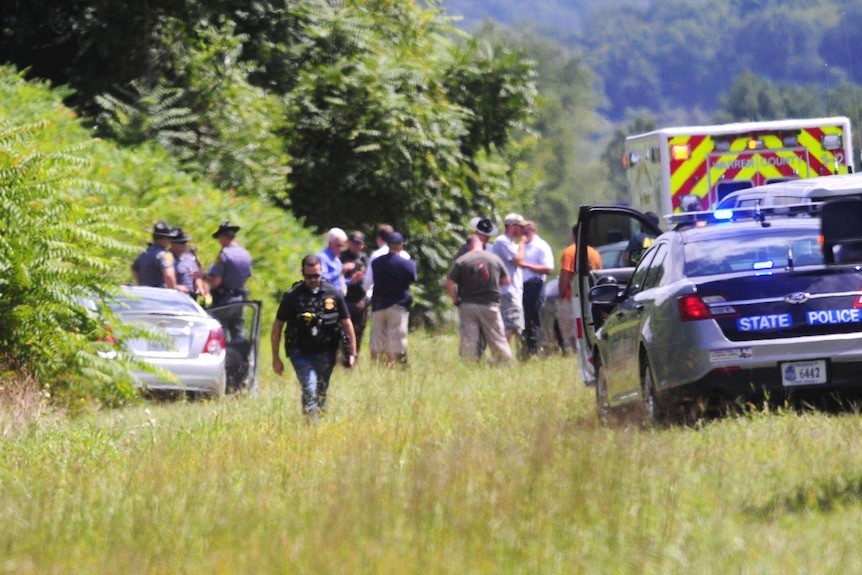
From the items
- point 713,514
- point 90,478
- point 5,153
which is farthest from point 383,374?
point 713,514

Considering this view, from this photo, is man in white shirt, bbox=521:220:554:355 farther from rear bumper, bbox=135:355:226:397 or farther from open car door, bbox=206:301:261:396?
rear bumper, bbox=135:355:226:397

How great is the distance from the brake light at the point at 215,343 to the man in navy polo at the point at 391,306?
302cm

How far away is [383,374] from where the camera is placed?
1684 cm

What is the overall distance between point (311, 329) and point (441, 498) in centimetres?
536

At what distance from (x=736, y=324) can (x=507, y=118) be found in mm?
23583

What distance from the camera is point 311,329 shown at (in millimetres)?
12555

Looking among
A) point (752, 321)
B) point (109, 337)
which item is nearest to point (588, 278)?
point (752, 321)

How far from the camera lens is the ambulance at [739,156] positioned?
19.5 metres

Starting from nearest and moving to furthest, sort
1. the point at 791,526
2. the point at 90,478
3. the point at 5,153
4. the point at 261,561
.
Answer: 1. the point at 261,561
2. the point at 791,526
3. the point at 90,478
4. the point at 5,153

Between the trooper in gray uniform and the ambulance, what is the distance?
16.8ft

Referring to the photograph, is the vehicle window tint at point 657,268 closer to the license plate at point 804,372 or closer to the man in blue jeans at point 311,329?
the license plate at point 804,372

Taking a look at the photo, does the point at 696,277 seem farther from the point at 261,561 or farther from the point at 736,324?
the point at 261,561

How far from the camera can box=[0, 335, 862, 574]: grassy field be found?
630 cm

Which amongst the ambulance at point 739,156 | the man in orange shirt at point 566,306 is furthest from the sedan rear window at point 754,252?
the ambulance at point 739,156
